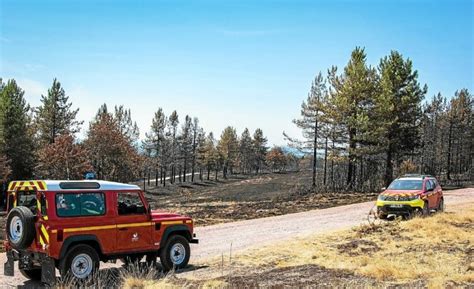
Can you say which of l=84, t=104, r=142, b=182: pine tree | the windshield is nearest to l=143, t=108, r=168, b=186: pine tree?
l=84, t=104, r=142, b=182: pine tree

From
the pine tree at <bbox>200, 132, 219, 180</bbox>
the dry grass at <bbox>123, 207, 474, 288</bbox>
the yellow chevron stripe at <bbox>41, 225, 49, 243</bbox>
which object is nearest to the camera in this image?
the yellow chevron stripe at <bbox>41, 225, 49, 243</bbox>

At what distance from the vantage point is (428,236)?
16125 millimetres

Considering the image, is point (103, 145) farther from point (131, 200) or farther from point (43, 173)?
point (131, 200)

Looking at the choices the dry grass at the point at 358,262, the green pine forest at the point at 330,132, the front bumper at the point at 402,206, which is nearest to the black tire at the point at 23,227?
the dry grass at the point at 358,262

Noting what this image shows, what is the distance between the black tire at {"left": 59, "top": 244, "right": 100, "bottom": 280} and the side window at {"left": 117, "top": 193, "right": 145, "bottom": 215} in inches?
43.2

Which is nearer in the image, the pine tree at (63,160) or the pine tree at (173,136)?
the pine tree at (63,160)

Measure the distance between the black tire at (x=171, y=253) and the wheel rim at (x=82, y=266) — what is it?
204cm

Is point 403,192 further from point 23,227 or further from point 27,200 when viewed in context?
point 23,227

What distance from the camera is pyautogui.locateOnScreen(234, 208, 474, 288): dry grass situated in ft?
35.1

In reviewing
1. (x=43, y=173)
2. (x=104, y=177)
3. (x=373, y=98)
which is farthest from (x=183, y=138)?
(x=373, y=98)

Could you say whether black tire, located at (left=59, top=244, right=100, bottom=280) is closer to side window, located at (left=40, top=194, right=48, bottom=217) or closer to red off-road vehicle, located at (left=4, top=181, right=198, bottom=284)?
red off-road vehicle, located at (left=4, top=181, right=198, bottom=284)

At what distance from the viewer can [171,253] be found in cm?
1202

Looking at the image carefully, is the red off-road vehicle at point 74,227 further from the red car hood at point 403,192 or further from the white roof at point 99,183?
the red car hood at point 403,192

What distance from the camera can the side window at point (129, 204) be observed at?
11.0 meters
